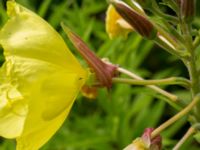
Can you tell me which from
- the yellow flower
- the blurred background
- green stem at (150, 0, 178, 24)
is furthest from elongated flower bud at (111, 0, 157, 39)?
the blurred background

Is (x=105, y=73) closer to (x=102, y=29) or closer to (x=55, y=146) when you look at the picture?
(x=55, y=146)

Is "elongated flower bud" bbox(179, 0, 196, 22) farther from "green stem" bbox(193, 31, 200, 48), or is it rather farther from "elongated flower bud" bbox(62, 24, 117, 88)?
"elongated flower bud" bbox(62, 24, 117, 88)

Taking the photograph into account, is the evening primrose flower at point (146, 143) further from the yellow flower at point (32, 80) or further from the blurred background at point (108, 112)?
the blurred background at point (108, 112)

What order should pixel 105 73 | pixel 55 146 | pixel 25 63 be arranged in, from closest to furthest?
pixel 25 63 → pixel 105 73 → pixel 55 146

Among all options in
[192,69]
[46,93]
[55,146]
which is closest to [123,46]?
[55,146]

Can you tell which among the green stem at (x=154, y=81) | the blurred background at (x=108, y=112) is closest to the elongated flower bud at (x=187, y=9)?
the green stem at (x=154, y=81)
